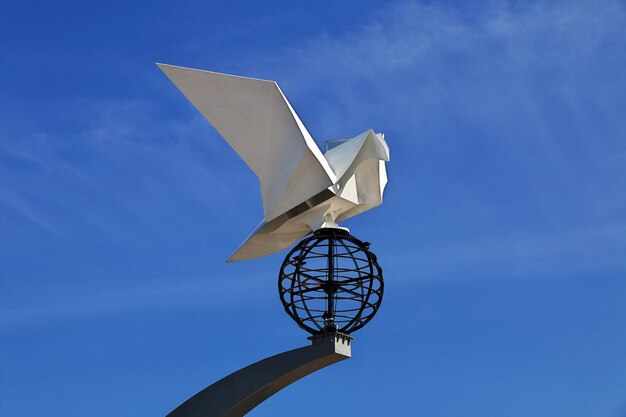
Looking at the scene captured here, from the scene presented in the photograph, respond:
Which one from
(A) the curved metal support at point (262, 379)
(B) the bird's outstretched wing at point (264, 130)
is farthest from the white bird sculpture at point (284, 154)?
(A) the curved metal support at point (262, 379)

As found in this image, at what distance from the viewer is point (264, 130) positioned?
3316 centimetres

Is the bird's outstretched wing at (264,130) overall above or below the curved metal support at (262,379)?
above

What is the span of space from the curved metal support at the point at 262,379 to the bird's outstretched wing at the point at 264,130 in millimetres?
3536

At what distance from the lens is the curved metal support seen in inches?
1245

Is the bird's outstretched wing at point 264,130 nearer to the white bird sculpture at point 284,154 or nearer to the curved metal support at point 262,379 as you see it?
the white bird sculpture at point 284,154

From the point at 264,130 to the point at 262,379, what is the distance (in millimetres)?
6138

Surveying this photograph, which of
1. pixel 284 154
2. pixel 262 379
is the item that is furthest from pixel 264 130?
pixel 262 379

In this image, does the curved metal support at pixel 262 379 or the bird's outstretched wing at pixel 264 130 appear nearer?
the curved metal support at pixel 262 379

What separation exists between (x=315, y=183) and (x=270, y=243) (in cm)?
312

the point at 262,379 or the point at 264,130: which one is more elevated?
the point at 264,130

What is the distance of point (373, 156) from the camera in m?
32.9

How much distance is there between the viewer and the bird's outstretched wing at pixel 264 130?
32.4 meters

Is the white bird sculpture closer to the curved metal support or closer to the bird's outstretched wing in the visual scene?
the bird's outstretched wing

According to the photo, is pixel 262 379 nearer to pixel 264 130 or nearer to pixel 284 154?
pixel 284 154
